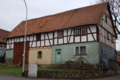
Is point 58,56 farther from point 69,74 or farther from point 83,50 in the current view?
point 69,74

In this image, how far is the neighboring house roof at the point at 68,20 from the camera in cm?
2183

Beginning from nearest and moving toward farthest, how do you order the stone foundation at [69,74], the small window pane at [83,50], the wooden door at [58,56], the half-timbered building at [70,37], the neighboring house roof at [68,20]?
the stone foundation at [69,74], the half-timbered building at [70,37], the small window pane at [83,50], the neighboring house roof at [68,20], the wooden door at [58,56]

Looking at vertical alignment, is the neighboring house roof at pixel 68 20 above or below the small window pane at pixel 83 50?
above

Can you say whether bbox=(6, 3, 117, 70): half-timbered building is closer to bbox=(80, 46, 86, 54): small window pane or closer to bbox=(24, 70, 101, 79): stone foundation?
bbox=(80, 46, 86, 54): small window pane

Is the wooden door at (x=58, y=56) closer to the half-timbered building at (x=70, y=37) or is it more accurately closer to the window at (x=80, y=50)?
the half-timbered building at (x=70, y=37)

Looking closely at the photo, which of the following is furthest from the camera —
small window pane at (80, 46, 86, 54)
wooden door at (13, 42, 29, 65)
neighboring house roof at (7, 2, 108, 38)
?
wooden door at (13, 42, 29, 65)

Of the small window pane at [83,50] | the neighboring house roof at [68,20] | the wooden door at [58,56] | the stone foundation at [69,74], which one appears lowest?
the stone foundation at [69,74]

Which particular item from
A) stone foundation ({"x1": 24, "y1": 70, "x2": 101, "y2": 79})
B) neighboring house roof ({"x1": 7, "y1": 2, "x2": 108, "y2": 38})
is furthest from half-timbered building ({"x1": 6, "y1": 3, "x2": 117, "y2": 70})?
stone foundation ({"x1": 24, "y1": 70, "x2": 101, "y2": 79})


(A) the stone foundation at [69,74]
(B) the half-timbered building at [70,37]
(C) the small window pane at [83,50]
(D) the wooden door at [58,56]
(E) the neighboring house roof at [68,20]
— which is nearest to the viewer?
(A) the stone foundation at [69,74]

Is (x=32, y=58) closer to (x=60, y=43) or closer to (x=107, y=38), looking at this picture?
(x=60, y=43)

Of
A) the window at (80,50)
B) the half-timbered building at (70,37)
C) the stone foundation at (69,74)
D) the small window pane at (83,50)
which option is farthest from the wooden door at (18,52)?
the small window pane at (83,50)

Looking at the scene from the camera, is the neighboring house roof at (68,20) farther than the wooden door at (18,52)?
No

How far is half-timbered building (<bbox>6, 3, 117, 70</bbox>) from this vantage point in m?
20.4

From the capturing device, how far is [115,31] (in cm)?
2759
